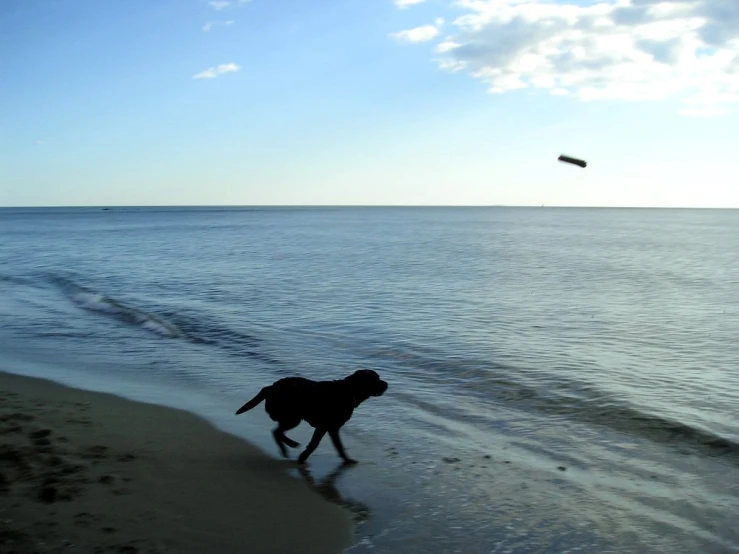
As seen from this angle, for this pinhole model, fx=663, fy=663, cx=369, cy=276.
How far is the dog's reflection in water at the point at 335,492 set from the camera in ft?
18.6

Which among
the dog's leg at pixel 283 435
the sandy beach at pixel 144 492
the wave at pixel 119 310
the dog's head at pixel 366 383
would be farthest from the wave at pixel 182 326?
the dog's head at pixel 366 383

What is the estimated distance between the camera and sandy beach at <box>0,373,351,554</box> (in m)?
4.84

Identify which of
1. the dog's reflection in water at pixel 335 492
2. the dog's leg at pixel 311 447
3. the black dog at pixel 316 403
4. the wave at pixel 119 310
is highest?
the black dog at pixel 316 403

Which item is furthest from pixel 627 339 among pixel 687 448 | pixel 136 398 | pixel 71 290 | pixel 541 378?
pixel 71 290

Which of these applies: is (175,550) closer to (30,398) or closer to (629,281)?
(30,398)

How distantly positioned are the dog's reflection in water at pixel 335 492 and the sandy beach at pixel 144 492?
0.33ft

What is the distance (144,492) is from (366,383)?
2476 millimetres

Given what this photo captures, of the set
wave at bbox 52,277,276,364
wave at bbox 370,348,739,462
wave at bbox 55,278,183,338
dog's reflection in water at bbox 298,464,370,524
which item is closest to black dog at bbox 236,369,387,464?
dog's reflection in water at bbox 298,464,370,524

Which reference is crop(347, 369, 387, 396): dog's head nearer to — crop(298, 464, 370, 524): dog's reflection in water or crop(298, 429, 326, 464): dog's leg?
crop(298, 429, 326, 464): dog's leg

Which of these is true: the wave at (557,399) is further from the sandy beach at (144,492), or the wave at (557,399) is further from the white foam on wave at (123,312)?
the white foam on wave at (123,312)

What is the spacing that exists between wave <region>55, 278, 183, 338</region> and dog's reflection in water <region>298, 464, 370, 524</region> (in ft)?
28.3

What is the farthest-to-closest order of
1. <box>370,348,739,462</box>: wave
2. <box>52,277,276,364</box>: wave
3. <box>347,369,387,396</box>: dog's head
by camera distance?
<box>52,277,276,364</box>: wave → <box>370,348,739,462</box>: wave → <box>347,369,387,396</box>: dog's head

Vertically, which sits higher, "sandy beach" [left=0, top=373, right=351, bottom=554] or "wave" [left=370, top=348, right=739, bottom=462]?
"sandy beach" [left=0, top=373, right=351, bottom=554]

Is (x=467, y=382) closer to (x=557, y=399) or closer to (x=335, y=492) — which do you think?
(x=557, y=399)
